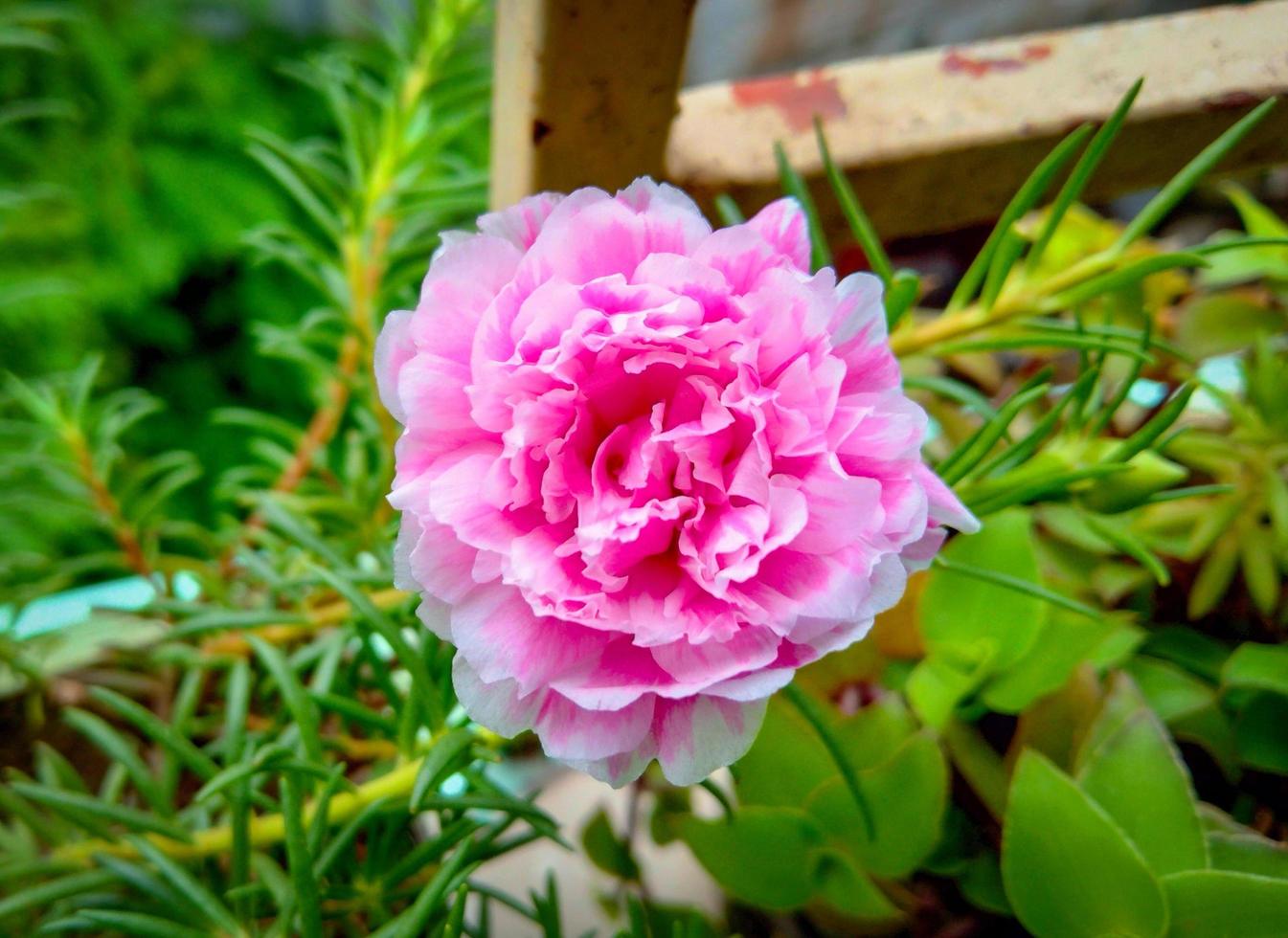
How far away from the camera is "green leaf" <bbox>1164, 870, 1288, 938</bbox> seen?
286 mm

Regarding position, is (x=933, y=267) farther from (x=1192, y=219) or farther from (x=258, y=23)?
(x=258, y=23)

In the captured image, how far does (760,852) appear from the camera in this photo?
351 millimetres

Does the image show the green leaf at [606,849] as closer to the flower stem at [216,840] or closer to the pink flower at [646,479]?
the flower stem at [216,840]

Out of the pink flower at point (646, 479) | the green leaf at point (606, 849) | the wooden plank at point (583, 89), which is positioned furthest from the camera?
the green leaf at point (606, 849)

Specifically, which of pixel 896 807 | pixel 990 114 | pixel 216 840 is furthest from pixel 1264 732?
pixel 216 840

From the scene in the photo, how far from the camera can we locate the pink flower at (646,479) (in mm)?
211

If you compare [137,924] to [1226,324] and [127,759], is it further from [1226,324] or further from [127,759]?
[1226,324]

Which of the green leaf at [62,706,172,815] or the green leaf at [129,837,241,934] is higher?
the green leaf at [62,706,172,815]

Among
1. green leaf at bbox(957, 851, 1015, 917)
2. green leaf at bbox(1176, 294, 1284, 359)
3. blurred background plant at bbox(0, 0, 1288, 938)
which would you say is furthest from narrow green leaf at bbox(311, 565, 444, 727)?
green leaf at bbox(1176, 294, 1284, 359)

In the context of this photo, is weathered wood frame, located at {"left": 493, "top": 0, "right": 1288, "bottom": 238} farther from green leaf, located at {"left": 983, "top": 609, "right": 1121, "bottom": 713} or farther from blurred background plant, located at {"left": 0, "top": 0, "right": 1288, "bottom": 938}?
green leaf, located at {"left": 983, "top": 609, "right": 1121, "bottom": 713}

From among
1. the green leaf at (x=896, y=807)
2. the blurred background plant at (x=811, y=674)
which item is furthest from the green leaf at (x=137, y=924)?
the green leaf at (x=896, y=807)

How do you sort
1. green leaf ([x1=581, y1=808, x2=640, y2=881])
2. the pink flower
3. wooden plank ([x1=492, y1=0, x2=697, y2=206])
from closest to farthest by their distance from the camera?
the pink flower < wooden plank ([x1=492, y1=0, x2=697, y2=206]) < green leaf ([x1=581, y1=808, x2=640, y2=881])

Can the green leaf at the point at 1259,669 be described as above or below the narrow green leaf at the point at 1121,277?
below

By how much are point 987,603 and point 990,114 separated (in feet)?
0.61
